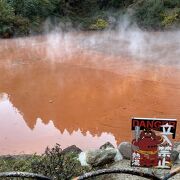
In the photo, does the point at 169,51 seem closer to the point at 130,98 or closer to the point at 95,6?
the point at 130,98

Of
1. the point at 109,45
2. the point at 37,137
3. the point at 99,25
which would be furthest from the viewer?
the point at 99,25

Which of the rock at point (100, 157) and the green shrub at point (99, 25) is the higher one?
the green shrub at point (99, 25)

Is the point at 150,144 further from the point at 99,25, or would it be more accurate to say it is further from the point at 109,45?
the point at 99,25

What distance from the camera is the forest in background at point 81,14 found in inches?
711

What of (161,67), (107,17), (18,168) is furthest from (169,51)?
(18,168)

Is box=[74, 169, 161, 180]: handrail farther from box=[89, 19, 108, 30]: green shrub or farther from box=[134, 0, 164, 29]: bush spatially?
box=[89, 19, 108, 30]: green shrub

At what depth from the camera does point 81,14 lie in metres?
21.3

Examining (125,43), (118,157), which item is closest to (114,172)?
(118,157)

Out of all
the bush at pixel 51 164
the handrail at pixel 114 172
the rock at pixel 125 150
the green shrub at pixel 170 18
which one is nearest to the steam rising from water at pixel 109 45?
the green shrub at pixel 170 18

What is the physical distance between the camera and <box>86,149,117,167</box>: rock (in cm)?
481

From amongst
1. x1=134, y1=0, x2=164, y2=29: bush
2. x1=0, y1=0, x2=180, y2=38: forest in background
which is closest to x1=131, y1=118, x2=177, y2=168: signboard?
x1=0, y1=0, x2=180, y2=38: forest in background

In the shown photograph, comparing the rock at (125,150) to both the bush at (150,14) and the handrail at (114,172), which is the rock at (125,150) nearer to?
the handrail at (114,172)

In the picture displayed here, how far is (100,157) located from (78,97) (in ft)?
13.4

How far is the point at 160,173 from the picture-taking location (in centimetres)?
427
